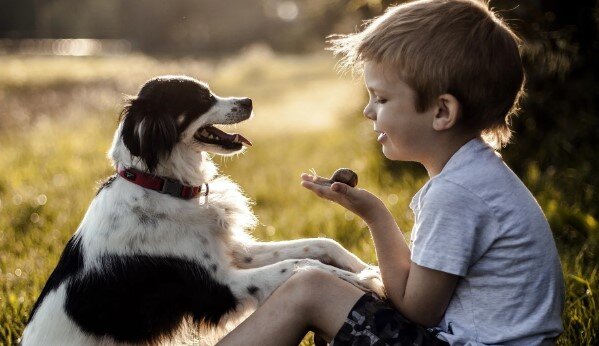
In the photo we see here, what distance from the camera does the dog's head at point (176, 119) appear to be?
2.84 metres

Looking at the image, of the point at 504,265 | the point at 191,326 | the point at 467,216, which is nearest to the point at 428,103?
the point at 467,216

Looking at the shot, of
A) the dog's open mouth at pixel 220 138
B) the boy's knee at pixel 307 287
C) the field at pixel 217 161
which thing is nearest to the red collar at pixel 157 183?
the dog's open mouth at pixel 220 138

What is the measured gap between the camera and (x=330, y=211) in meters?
5.33

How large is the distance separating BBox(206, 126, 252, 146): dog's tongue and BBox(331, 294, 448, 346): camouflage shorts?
1.09 m

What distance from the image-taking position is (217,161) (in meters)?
8.11

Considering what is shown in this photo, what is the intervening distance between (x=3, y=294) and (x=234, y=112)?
1.51 m

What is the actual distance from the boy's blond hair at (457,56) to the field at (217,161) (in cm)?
115

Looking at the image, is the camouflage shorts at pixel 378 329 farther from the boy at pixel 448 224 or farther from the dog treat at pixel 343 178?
the dog treat at pixel 343 178

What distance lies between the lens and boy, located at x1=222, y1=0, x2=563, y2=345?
6.75 feet

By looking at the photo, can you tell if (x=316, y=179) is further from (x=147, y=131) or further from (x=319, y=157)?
(x=319, y=157)

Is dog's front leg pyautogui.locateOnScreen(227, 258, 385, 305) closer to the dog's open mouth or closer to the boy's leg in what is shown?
the boy's leg

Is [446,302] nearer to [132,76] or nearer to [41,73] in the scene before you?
[132,76]

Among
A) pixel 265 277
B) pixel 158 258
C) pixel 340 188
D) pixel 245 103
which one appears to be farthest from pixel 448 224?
pixel 245 103

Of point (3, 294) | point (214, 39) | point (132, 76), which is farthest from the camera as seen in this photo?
point (214, 39)
